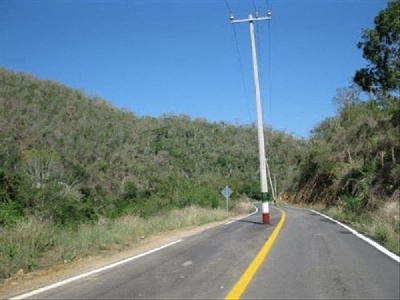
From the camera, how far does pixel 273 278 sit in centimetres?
845

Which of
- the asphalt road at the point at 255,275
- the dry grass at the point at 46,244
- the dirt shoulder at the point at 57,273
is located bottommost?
the dirt shoulder at the point at 57,273

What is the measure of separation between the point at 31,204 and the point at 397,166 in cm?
1882

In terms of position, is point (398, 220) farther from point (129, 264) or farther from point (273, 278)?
point (129, 264)

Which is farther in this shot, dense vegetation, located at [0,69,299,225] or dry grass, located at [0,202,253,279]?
dense vegetation, located at [0,69,299,225]

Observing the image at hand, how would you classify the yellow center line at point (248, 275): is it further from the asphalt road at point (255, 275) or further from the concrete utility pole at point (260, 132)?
the concrete utility pole at point (260, 132)

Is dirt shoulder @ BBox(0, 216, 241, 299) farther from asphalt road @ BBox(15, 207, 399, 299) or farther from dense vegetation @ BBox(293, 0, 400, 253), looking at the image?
dense vegetation @ BBox(293, 0, 400, 253)

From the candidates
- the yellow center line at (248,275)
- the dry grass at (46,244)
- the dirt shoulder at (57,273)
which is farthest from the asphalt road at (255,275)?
the dry grass at (46,244)

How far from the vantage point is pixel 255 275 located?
8.79 meters

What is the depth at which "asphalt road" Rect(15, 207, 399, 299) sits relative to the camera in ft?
24.4

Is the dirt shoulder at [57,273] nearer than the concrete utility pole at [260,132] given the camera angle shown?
Yes

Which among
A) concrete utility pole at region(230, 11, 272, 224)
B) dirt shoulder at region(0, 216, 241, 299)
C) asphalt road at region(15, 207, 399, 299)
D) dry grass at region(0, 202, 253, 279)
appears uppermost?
concrete utility pole at region(230, 11, 272, 224)

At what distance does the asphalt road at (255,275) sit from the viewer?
743cm

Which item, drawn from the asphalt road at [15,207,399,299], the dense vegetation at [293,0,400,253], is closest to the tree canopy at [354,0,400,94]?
the dense vegetation at [293,0,400,253]

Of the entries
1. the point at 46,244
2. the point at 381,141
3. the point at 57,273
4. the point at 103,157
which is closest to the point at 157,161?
the point at 103,157
